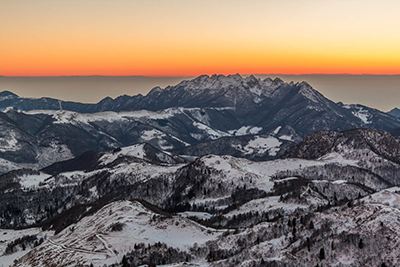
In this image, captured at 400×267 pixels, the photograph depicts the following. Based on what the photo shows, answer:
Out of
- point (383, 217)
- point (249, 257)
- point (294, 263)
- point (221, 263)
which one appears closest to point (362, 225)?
point (383, 217)

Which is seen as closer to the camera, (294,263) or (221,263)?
(294,263)

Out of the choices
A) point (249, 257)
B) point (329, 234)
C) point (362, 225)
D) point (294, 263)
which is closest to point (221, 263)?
point (249, 257)

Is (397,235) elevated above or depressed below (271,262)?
above

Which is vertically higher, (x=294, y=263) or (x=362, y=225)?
(x=362, y=225)

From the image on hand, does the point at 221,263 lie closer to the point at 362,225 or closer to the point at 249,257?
the point at 249,257

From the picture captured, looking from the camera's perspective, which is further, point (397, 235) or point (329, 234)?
point (329, 234)

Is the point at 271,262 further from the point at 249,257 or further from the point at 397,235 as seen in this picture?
the point at 397,235

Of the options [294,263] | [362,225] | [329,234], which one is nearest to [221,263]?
[294,263]
